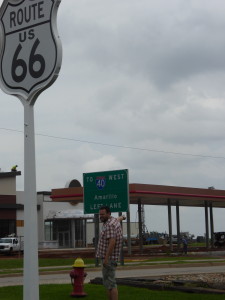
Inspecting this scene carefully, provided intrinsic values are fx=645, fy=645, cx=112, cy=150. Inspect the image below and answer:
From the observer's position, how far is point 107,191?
89.9 ft

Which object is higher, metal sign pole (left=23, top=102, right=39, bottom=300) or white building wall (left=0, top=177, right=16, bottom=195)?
white building wall (left=0, top=177, right=16, bottom=195)

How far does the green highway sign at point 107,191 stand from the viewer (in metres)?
26.8

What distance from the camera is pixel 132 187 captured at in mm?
42531

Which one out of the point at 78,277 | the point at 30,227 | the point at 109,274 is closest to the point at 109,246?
the point at 109,274

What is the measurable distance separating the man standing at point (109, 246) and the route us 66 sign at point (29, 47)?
3669mm

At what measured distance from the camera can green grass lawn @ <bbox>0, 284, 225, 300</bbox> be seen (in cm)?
1218

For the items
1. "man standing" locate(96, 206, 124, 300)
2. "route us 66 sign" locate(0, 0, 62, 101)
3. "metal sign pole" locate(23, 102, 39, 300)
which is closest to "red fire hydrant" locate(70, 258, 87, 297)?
"man standing" locate(96, 206, 124, 300)

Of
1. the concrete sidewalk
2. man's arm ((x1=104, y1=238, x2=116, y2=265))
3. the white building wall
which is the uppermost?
the white building wall

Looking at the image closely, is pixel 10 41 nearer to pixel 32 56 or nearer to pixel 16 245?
pixel 32 56

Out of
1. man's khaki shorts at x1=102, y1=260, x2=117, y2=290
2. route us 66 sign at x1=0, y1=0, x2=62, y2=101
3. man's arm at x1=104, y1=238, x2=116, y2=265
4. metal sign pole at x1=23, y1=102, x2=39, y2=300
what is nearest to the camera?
metal sign pole at x1=23, y1=102, x2=39, y2=300

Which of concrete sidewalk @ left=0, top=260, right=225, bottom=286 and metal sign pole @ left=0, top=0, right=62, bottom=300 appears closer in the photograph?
metal sign pole @ left=0, top=0, right=62, bottom=300

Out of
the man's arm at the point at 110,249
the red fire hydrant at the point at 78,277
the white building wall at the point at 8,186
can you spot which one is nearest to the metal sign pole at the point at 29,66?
the man's arm at the point at 110,249

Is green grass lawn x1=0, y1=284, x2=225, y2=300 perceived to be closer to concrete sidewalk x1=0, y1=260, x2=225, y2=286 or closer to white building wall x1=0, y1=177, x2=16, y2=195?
concrete sidewalk x1=0, y1=260, x2=225, y2=286

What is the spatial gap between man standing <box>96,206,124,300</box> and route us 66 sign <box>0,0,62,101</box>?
367 cm
